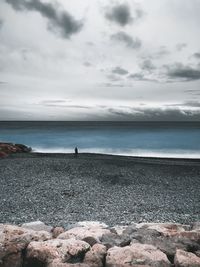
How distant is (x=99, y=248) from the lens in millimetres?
5168

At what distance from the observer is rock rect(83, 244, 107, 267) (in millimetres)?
4902

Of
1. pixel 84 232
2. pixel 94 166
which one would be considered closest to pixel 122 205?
pixel 84 232

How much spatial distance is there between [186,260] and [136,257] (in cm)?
85

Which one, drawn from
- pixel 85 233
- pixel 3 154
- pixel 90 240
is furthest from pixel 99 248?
pixel 3 154

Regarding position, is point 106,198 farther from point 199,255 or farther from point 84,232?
point 199,255

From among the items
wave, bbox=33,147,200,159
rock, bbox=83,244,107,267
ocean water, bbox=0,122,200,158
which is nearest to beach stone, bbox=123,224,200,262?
rock, bbox=83,244,107,267

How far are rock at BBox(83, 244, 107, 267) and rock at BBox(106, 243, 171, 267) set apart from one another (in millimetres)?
154

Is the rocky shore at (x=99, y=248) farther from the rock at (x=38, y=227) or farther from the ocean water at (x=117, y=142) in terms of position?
→ the ocean water at (x=117, y=142)

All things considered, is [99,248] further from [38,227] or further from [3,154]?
[3,154]

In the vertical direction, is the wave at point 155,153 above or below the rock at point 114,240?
below

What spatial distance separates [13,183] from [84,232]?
22.7 ft

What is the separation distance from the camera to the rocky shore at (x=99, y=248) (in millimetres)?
4797

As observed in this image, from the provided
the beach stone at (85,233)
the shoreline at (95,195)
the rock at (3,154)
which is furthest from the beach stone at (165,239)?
the rock at (3,154)

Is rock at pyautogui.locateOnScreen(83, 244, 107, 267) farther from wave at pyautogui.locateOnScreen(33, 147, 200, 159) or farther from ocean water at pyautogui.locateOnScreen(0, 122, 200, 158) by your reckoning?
ocean water at pyautogui.locateOnScreen(0, 122, 200, 158)
